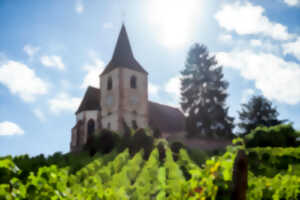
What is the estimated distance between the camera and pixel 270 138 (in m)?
16.0

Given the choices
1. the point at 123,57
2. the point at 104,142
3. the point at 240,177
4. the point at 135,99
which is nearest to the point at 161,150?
the point at 104,142

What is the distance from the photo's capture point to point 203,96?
27.3m

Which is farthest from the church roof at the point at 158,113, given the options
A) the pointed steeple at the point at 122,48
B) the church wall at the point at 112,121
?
the pointed steeple at the point at 122,48

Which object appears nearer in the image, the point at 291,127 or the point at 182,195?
the point at 182,195

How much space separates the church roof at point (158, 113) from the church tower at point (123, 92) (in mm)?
1419

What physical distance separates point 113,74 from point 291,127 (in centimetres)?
2018

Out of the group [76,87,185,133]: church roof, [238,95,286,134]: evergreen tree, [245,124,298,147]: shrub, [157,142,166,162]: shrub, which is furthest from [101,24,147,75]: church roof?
[245,124,298,147]: shrub

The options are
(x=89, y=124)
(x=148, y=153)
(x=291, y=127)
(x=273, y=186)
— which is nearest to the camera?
(x=273, y=186)

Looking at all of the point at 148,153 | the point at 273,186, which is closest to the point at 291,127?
the point at 148,153

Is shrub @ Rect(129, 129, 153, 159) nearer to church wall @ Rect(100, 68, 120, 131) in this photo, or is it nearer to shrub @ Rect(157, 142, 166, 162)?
shrub @ Rect(157, 142, 166, 162)

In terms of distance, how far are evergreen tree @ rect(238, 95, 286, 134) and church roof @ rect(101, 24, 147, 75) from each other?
466 inches

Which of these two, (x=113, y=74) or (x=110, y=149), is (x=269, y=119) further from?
(x=110, y=149)

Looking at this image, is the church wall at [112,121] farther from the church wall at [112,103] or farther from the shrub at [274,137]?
the shrub at [274,137]

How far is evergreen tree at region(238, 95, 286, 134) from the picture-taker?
29788 mm
